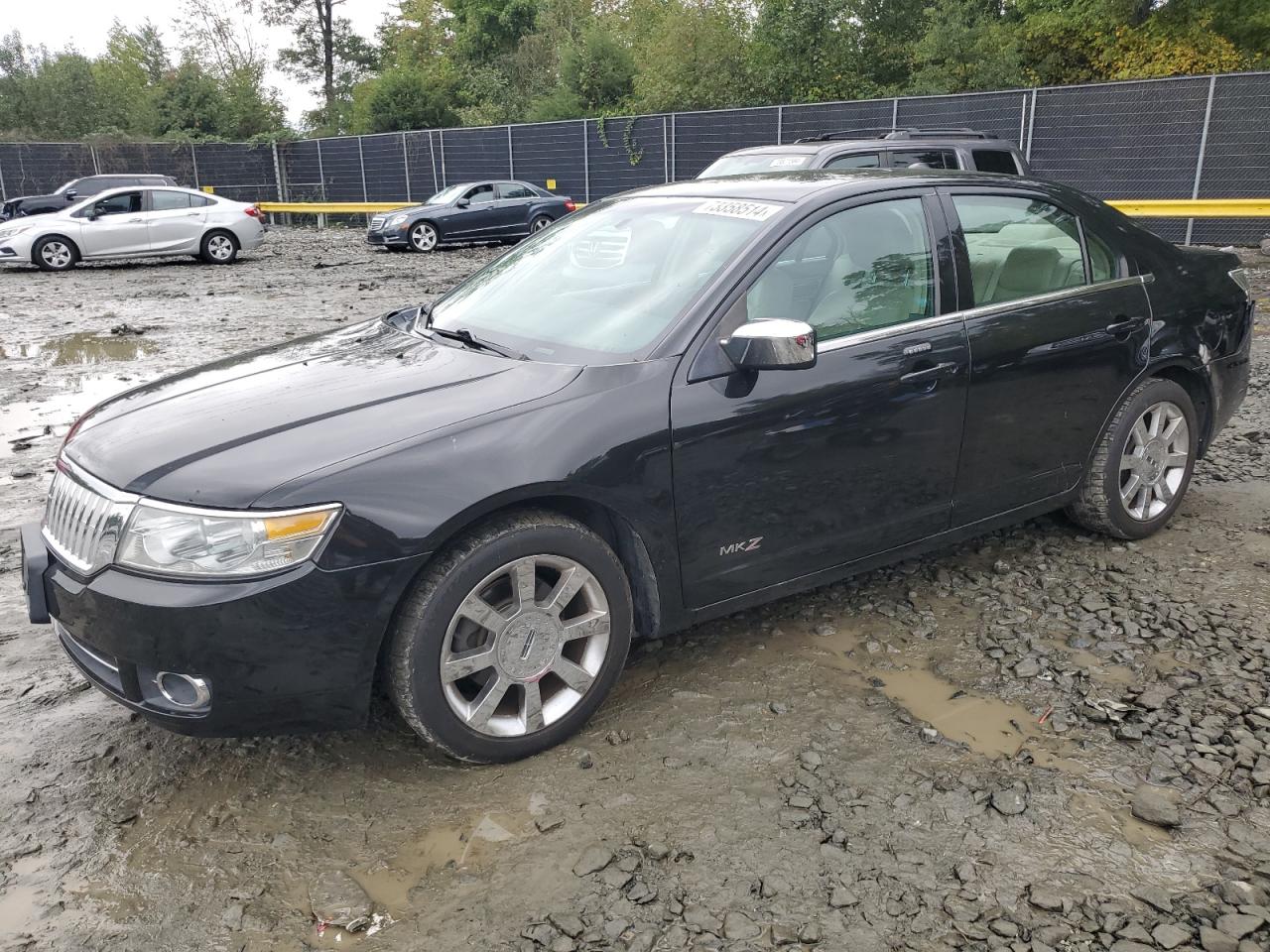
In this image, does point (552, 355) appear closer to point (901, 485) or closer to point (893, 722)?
point (901, 485)

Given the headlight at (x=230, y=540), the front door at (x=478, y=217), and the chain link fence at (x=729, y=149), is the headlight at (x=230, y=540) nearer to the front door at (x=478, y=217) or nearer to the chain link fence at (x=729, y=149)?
the chain link fence at (x=729, y=149)

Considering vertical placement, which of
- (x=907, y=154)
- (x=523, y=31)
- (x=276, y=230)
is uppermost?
(x=523, y=31)

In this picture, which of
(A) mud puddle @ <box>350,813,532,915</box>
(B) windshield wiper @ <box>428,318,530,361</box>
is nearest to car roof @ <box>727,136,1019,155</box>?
(B) windshield wiper @ <box>428,318,530,361</box>

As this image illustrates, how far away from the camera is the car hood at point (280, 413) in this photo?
2.72 m

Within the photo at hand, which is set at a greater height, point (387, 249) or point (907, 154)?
point (907, 154)

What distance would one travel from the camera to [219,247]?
1861 cm

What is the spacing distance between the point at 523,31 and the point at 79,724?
159ft

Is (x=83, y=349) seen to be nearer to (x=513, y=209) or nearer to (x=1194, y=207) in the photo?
(x=513, y=209)

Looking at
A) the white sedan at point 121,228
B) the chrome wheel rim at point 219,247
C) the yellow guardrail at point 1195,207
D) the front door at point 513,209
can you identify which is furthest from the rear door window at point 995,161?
the chrome wheel rim at point 219,247

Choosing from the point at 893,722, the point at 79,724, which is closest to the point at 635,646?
the point at 893,722

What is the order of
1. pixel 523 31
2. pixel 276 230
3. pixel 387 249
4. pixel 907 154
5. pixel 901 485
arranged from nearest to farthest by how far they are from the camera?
pixel 901 485 < pixel 907 154 < pixel 387 249 < pixel 276 230 < pixel 523 31

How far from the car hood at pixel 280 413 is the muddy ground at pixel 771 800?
36.8 inches

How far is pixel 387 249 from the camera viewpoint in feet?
68.3

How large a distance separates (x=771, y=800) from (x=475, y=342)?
5.97 feet
